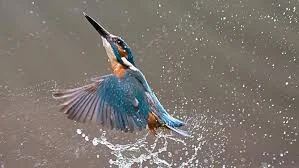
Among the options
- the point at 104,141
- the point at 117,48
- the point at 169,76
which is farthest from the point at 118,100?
the point at 169,76

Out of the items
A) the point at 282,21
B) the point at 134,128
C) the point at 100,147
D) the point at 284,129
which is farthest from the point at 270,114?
the point at 134,128

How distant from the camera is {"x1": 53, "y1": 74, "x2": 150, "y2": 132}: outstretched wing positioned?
1.88 meters

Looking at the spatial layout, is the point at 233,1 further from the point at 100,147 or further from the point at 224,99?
the point at 100,147

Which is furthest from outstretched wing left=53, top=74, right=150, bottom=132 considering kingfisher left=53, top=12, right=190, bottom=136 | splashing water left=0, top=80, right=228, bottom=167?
splashing water left=0, top=80, right=228, bottom=167

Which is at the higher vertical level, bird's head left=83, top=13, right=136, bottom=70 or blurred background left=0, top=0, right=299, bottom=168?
blurred background left=0, top=0, right=299, bottom=168

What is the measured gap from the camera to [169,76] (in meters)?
3.27

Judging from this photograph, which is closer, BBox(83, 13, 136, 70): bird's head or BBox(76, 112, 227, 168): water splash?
BBox(83, 13, 136, 70): bird's head

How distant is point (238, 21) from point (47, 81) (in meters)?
1.09

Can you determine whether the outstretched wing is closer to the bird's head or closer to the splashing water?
the bird's head

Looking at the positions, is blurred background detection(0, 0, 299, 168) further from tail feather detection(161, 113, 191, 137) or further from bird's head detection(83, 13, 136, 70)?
bird's head detection(83, 13, 136, 70)

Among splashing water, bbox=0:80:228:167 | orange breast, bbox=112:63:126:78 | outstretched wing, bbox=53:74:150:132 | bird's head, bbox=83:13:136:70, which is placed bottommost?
outstretched wing, bbox=53:74:150:132

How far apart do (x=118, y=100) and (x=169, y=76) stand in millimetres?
1312

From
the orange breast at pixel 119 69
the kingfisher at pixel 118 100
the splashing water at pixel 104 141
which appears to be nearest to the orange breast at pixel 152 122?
the kingfisher at pixel 118 100

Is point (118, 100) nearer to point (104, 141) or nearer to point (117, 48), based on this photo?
point (117, 48)
